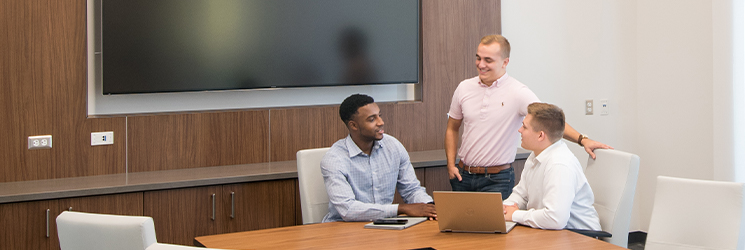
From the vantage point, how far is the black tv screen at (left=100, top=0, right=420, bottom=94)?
12.3 ft

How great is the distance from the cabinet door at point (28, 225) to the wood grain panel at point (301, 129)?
1.27m

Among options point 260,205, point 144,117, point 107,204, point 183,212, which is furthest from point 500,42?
point 107,204

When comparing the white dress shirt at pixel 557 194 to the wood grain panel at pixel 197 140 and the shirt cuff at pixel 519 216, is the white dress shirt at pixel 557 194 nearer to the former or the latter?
the shirt cuff at pixel 519 216

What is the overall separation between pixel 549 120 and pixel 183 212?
185cm

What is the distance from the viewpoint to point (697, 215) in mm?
2709

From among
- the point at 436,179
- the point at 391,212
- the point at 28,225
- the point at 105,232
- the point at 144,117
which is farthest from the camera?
the point at 436,179

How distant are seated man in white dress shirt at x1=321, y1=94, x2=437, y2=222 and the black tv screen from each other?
37.6 inches

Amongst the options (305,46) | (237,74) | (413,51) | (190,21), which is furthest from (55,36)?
(413,51)

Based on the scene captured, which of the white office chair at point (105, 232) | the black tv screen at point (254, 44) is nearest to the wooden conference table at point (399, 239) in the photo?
the white office chair at point (105, 232)

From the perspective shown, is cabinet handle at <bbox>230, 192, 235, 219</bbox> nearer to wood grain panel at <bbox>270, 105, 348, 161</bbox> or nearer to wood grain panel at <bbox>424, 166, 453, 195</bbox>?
wood grain panel at <bbox>270, 105, 348, 161</bbox>

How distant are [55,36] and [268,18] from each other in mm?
1107

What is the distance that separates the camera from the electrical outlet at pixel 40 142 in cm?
360

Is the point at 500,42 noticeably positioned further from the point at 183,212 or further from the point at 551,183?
the point at 183,212

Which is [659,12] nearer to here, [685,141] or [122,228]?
[685,141]
